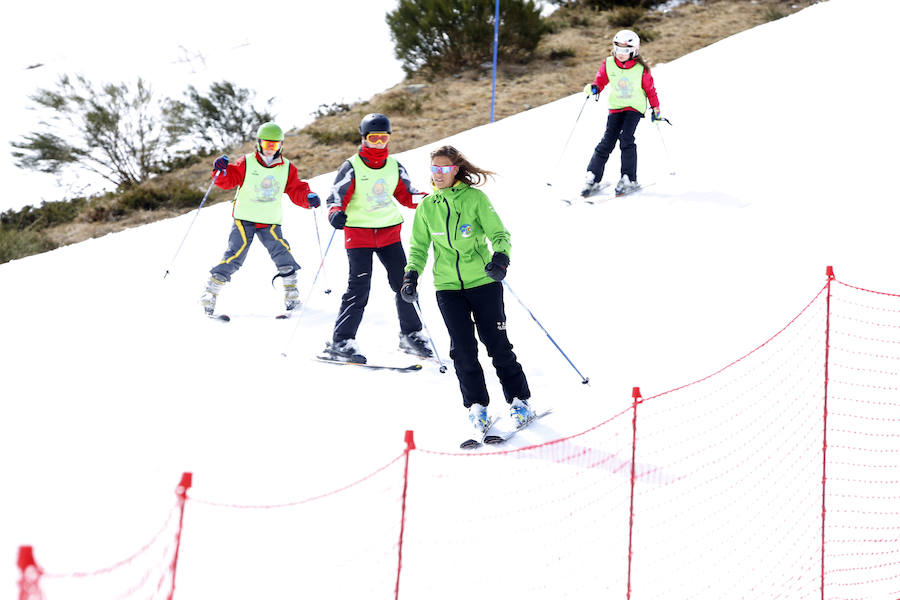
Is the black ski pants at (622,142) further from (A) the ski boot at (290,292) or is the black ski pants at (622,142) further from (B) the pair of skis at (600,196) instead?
(A) the ski boot at (290,292)

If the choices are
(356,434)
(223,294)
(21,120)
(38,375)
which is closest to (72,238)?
(223,294)

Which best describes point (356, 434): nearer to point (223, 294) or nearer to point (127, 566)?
point (127, 566)

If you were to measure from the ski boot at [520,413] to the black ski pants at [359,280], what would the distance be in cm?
139

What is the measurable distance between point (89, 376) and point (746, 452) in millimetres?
4015

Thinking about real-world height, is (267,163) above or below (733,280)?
above

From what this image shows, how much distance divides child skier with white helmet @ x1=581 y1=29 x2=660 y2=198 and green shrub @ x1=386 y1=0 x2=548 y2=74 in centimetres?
960

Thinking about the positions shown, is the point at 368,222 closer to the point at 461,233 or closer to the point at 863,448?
the point at 461,233

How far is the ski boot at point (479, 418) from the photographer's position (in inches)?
170

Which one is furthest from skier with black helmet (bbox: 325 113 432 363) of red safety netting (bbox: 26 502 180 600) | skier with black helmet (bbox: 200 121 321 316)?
red safety netting (bbox: 26 502 180 600)

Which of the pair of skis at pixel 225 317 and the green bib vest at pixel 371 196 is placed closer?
the green bib vest at pixel 371 196

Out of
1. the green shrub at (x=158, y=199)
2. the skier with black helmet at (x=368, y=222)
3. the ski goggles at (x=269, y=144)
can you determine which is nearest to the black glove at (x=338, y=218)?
the skier with black helmet at (x=368, y=222)

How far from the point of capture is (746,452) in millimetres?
3990

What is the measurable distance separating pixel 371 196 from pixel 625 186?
3384 mm

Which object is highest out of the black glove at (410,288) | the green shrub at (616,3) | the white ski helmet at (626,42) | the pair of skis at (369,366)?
the green shrub at (616,3)
